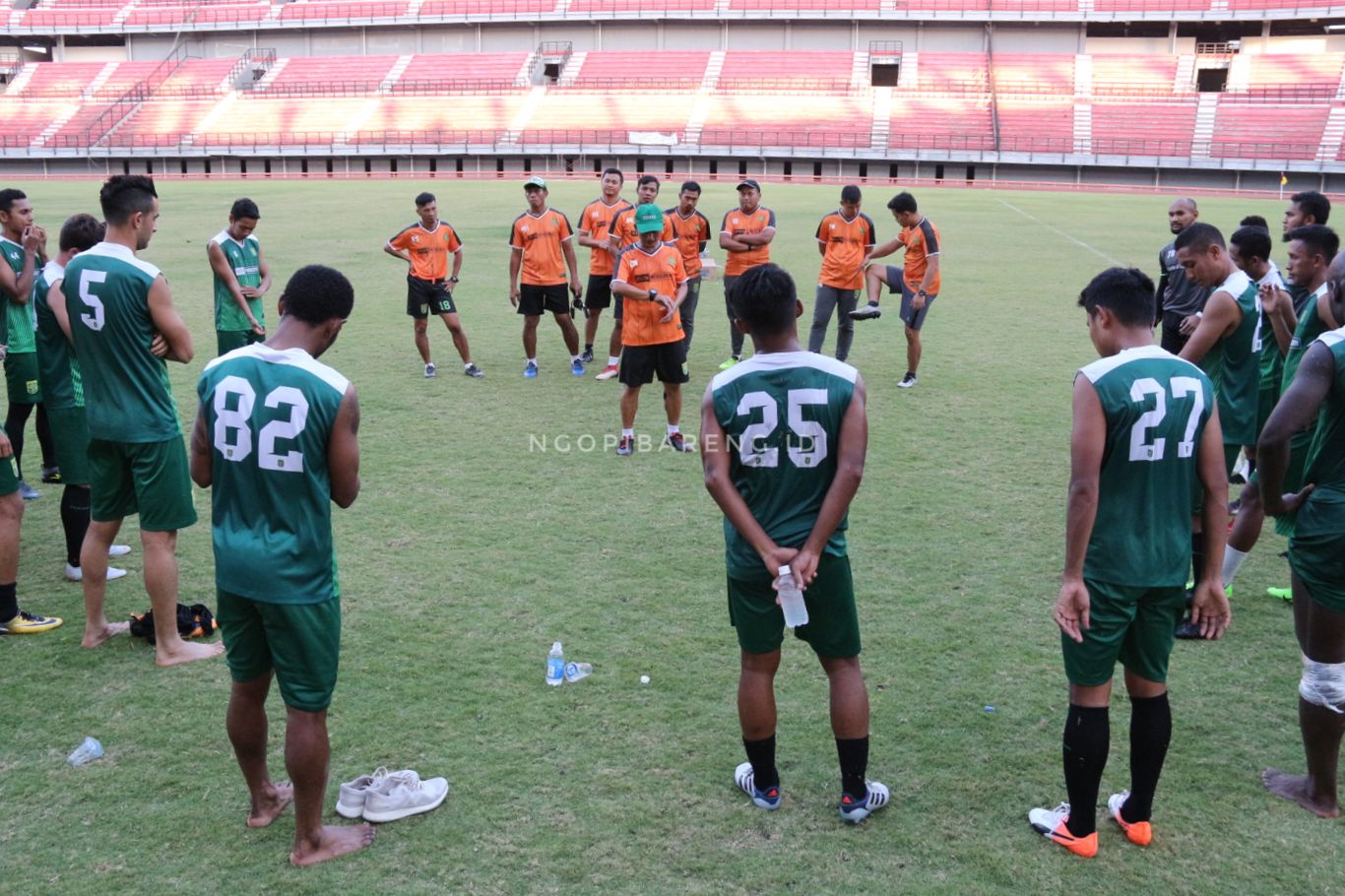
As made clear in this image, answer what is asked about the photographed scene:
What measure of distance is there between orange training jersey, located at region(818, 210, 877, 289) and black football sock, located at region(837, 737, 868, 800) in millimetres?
8218

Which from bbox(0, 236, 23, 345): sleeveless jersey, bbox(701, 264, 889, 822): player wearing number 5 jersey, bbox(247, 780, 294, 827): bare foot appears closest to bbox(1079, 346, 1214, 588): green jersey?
bbox(701, 264, 889, 822): player wearing number 5 jersey

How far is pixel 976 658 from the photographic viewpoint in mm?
5492

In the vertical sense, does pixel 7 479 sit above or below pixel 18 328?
below

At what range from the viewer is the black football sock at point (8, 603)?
226 inches

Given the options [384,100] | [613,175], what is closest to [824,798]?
[613,175]

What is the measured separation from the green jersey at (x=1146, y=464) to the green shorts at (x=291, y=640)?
2824 mm

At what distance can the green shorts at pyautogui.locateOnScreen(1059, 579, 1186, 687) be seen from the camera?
12.5 feet

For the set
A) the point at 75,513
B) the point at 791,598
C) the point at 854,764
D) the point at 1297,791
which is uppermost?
the point at 791,598

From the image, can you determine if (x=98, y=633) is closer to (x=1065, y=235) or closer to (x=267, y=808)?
(x=267, y=808)

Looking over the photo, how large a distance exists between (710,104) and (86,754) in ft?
173

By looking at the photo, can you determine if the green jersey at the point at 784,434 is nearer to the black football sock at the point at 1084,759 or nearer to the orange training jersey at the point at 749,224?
the black football sock at the point at 1084,759

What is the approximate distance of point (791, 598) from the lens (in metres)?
3.88

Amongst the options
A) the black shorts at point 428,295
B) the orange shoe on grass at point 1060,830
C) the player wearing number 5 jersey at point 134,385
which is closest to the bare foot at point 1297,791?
the orange shoe on grass at point 1060,830

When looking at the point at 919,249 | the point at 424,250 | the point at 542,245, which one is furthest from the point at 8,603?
the point at 919,249
